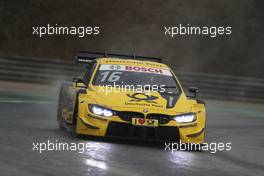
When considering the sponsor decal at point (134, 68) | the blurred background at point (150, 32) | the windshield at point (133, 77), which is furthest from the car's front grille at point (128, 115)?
the blurred background at point (150, 32)

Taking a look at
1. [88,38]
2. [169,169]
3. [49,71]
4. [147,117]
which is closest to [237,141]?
[147,117]

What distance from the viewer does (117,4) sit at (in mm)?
32719

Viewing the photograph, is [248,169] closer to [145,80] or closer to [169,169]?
[169,169]

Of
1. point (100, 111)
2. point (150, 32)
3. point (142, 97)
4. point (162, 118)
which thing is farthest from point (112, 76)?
point (150, 32)

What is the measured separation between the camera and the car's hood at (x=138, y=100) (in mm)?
11820

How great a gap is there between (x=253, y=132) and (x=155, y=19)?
1659cm

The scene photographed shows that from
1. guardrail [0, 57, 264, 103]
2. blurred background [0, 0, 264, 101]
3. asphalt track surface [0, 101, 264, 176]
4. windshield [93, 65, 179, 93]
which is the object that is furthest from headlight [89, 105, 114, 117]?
blurred background [0, 0, 264, 101]

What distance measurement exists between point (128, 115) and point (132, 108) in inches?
4.8

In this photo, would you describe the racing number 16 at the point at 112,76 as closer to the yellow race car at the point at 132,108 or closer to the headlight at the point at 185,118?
the yellow race car at the point at 132,108

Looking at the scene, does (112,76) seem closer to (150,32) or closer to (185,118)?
(185,118)

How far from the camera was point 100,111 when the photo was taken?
1181 centimetres

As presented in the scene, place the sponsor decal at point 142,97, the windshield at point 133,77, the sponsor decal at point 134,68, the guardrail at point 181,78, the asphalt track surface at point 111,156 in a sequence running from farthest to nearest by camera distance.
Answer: the guardrail at point 181,78 < the sponsor decal at point 134,68 < the windshield at point 133,77 < the sponsor decal at point 142,97 < the asphalt track surface at point 111,156

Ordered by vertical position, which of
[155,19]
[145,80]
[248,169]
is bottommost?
[248,169]

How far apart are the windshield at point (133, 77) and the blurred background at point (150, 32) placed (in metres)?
15.9
